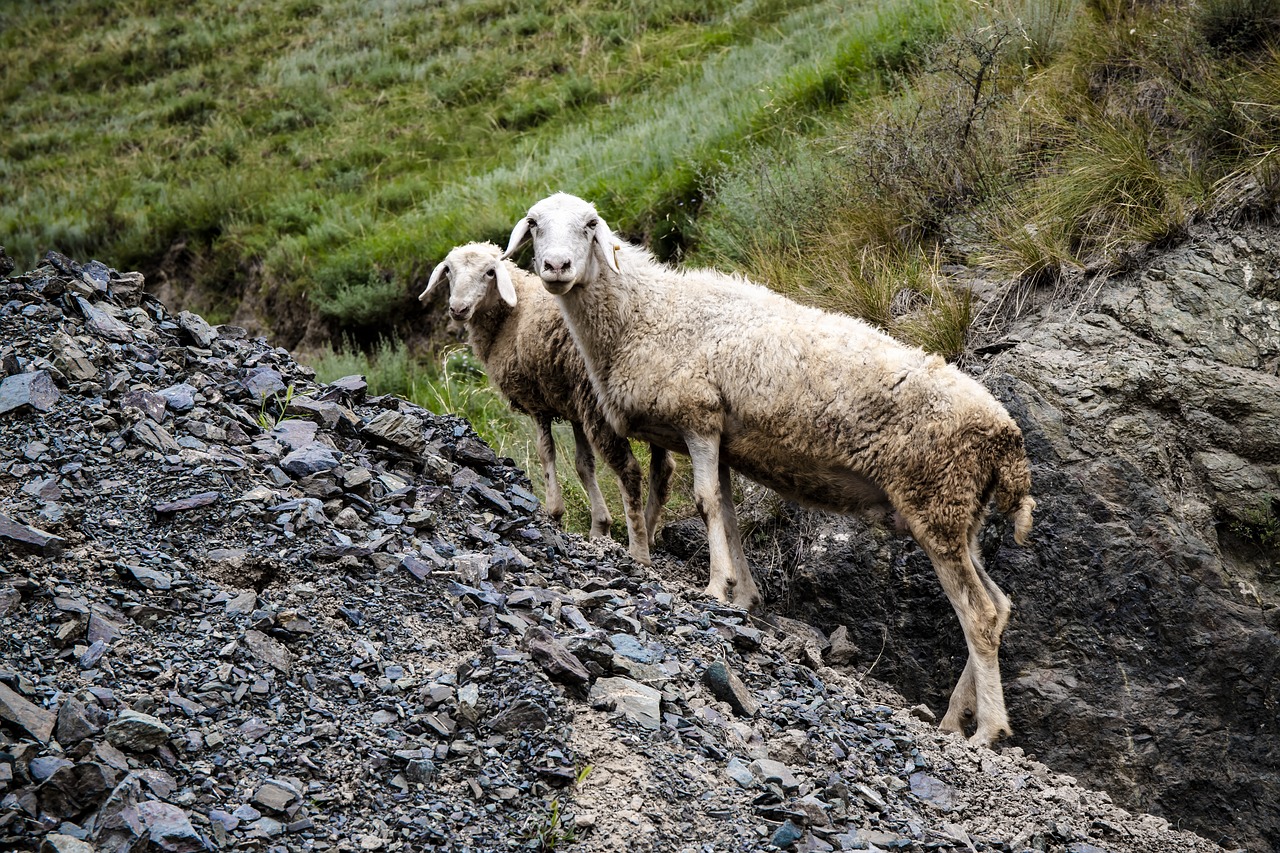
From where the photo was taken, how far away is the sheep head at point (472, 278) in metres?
7.32

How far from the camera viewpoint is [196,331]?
6.20 metres

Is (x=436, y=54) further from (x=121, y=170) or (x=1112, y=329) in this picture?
(x=1112, y=329)

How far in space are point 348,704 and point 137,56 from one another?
2338cm

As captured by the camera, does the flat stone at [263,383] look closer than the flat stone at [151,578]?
No

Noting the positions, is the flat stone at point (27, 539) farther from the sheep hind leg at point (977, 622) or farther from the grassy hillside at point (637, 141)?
the grassy hillside at point (637, 141)

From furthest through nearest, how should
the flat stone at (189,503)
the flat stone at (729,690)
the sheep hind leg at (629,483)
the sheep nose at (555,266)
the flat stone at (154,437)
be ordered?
the sheep hind leg at (629,483), the sheep nose at (555,266), the flat stone at (154,437), the flat stone at (729,690), the flat stone at (189,503)

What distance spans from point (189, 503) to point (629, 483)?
294 cm

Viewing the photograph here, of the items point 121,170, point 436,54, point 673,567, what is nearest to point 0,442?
point 673,567

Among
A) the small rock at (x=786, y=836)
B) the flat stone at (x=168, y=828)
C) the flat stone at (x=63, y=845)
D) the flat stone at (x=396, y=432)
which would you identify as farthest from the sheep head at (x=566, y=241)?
the flat stone at (x=63, y=845)

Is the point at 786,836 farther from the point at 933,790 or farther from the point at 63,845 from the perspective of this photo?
the point at 63,845

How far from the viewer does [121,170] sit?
18.3 metres

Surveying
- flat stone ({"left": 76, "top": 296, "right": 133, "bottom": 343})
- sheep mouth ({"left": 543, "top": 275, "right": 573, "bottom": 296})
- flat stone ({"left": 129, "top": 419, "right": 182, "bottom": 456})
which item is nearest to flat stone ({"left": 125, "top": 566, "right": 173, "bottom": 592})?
flat stone ({"left": 129, "top": 419, "right": 182, "bottom": 456})

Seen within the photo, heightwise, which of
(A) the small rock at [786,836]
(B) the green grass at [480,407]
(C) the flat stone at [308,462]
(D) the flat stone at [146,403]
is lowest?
(B) the green grass at [480,407]

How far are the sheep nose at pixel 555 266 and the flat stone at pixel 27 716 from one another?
11.4ft
